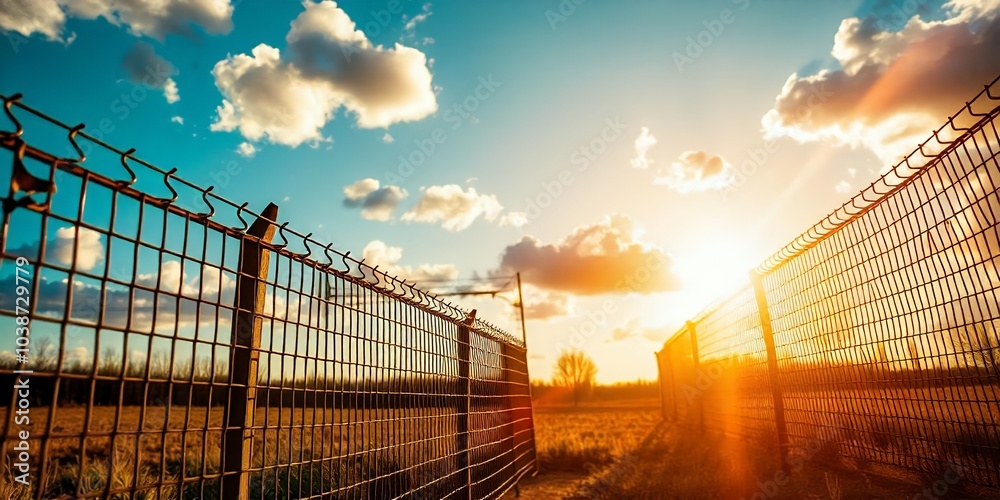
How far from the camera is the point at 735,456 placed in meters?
7.49

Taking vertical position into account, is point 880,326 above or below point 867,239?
below

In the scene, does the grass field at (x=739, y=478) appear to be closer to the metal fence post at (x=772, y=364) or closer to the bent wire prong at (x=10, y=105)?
the metal fence post at (x=772, y=364)

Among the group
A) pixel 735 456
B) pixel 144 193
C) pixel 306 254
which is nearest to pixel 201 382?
pixel 144 193

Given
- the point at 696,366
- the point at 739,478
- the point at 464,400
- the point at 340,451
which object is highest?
the point at 696,366

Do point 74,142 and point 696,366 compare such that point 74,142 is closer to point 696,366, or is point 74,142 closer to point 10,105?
point 10,105

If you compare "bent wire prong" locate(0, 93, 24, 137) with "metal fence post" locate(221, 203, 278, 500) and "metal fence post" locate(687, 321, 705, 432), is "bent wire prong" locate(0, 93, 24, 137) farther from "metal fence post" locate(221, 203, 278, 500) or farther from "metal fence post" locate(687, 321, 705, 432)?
"metal fence post" locate(687, 321, 705, 432)

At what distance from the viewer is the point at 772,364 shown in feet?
21.0

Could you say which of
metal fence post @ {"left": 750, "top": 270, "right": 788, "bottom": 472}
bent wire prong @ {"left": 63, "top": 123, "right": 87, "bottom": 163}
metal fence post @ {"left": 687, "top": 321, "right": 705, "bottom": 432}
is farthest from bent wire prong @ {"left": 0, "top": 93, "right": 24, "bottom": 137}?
metal fence post @ {"left": 687, "top": 321, "right": 705, "bottom": 432}

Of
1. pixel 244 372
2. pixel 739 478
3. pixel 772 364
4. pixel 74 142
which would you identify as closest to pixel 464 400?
pixel 739 478

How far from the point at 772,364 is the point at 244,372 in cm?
562

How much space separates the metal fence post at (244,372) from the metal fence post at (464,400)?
312cm

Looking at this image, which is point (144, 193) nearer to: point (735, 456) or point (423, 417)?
point (423, 417)

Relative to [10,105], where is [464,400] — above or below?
below

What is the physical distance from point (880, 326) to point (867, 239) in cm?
61
